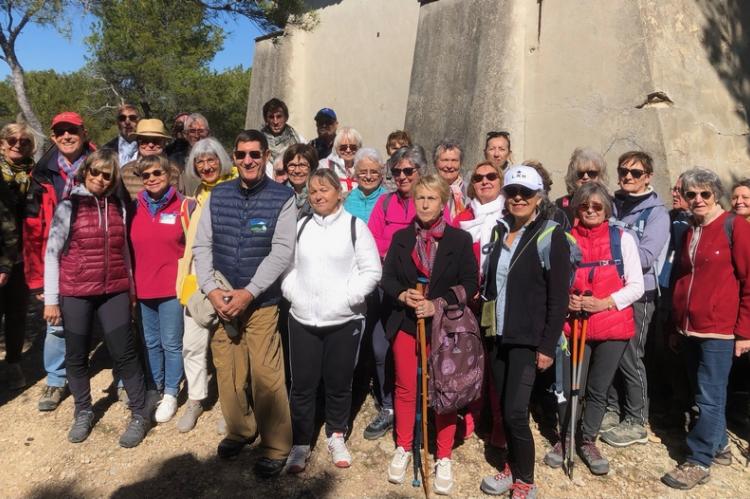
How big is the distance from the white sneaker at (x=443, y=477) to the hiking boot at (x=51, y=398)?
9.95 ft

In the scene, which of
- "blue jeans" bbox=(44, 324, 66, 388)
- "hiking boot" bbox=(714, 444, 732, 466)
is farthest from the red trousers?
"blue jeans" bbox=(44, 324, 66, 388)

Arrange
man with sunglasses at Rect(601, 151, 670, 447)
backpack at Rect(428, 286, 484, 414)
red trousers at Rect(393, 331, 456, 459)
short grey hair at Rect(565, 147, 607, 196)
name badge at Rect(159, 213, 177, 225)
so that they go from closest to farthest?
backpack at Rect(428, 286, 484, 414) → red trousers at Rect(393, 331, 456, 459) → man with sunglasses at Rect(601, 151, 670, 447) → name badge at Rect(159, 213, 177, 225) → short grey hair at Rect(565, 147, 607, 196)

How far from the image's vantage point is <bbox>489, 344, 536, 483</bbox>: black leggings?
2.86 metres

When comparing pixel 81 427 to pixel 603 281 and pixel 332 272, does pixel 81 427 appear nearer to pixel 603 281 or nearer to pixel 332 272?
pixel 332 272

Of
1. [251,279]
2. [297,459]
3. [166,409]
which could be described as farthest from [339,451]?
[166,409]

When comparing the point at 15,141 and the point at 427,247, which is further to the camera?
the point at 15,141

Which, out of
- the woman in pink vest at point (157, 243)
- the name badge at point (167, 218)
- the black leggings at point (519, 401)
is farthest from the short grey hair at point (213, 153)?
the black leggings at point (519, 401)

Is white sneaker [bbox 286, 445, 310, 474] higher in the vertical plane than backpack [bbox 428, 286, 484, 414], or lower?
lower

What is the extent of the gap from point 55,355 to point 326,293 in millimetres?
2561

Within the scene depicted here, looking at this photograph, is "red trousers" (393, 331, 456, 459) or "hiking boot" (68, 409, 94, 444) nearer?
"red trousers" (393, 331, 456, 459)

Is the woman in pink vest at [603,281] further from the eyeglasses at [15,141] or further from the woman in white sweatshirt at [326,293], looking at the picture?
the eyeglasses at [15,141]

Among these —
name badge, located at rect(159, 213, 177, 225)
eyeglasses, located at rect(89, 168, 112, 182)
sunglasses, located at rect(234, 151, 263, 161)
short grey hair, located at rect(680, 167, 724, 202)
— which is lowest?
name badge, located at rect(159, 213, 177, 225)

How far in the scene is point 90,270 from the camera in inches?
136

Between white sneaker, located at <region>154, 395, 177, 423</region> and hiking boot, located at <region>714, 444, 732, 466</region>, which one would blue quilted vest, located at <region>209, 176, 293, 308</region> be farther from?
hiking boot, located at <region>714, 444, 732, 466</region>
